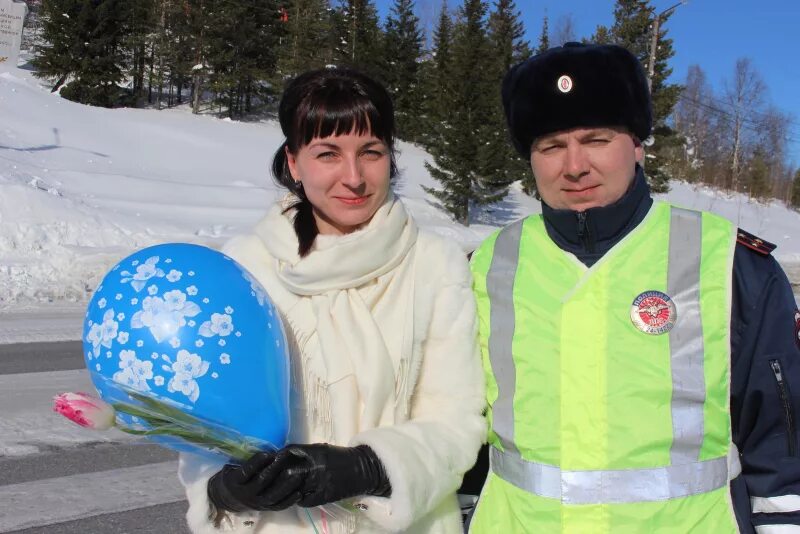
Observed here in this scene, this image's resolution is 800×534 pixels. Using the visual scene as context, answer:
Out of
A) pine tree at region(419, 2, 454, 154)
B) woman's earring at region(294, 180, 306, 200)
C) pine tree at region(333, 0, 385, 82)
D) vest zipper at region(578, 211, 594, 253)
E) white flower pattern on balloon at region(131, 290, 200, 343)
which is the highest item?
pine tree at region(333, 0, 385, 82)

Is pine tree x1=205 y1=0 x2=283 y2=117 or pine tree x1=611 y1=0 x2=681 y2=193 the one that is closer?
pine tree x1=611 y1=0 x2=681 y2=193

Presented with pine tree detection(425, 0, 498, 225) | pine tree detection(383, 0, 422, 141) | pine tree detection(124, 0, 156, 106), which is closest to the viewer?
pine tree detection(425, 0, 498, 225)

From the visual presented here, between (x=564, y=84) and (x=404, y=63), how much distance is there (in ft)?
136

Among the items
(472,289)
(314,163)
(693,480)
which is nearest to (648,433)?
(693,480)

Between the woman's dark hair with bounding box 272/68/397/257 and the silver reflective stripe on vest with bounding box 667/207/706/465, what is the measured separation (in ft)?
2.69

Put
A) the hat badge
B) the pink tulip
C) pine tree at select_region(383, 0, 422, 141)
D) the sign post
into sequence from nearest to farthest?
the pink tulip, the hat badge, the sign post, pine tree at select_region(383, 0, 422, 141)

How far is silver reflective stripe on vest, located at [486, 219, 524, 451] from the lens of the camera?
1.89m

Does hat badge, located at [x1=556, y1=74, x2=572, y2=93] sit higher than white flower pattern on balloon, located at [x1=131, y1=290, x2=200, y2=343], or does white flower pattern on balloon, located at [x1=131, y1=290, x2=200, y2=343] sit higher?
hat badge, located at [x1=556, y1=74, x2=572, y2=93]

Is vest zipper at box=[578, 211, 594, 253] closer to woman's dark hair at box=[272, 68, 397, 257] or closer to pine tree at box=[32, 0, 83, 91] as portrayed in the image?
woman's dark hair at box=[272, 68, 397, 257]

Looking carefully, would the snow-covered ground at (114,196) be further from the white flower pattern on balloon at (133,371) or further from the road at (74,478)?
the road at (74,478)

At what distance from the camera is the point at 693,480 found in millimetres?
1746

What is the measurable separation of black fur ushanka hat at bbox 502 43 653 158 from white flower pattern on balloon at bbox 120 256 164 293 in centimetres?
98

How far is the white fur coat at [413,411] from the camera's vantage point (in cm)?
176

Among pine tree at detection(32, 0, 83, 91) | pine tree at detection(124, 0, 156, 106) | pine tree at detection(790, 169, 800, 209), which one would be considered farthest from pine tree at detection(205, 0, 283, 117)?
pine tree at detection(790, 169, 800, 209)
